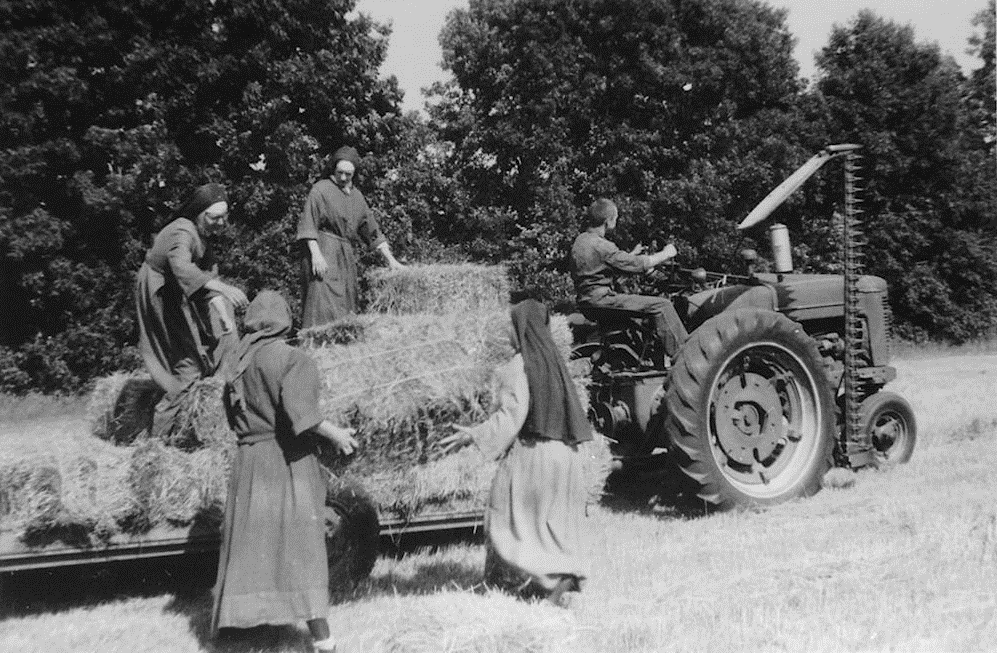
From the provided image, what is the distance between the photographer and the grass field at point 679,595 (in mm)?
3850

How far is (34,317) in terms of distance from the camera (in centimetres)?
1705

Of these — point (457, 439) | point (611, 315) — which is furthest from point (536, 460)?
point (611, 315)

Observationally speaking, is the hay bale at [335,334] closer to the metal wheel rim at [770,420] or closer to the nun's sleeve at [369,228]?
the nun's sleeve at [369,228]

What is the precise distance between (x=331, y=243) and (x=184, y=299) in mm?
1712

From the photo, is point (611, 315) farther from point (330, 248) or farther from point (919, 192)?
point (919, 192)

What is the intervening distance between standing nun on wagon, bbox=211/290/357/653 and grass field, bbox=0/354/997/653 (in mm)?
365

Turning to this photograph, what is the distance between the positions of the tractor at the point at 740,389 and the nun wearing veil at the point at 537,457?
177 centimetres

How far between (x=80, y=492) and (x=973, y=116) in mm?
30621

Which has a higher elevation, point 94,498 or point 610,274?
point 610,274

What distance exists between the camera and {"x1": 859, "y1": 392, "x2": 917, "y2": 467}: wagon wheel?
7.57 metres

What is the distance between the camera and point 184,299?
5.45 m

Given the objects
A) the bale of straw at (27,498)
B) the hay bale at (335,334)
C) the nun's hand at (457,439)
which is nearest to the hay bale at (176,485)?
the bale of straw at (27,498)

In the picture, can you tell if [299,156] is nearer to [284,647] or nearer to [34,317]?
[34,317]

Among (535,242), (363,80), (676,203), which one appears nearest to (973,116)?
(676,203)
